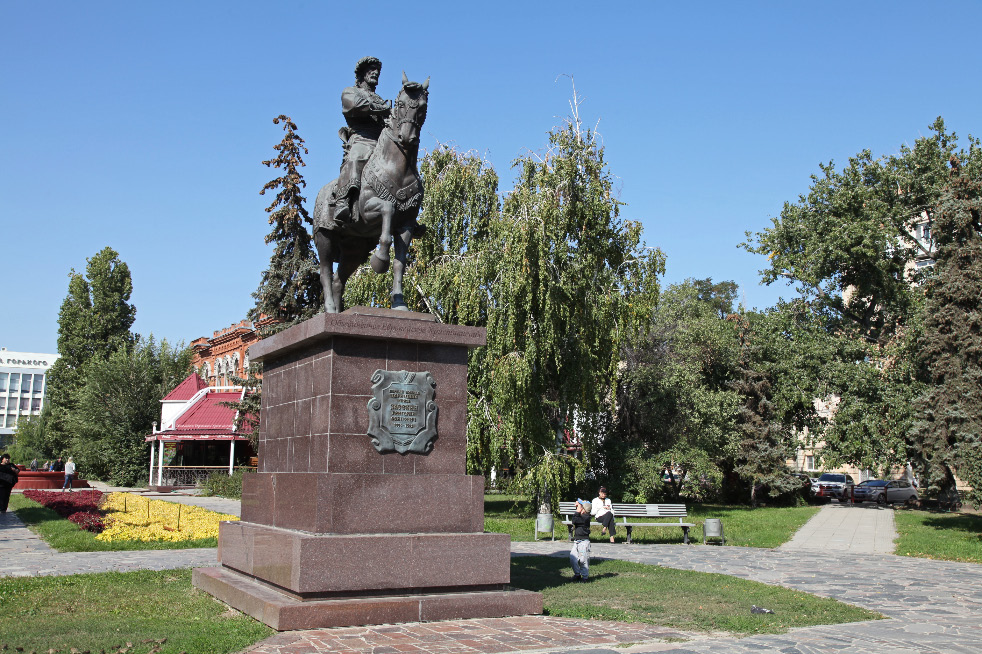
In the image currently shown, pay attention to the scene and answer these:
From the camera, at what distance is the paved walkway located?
685 cm

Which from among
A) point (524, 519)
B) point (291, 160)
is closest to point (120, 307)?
point (291, 160)

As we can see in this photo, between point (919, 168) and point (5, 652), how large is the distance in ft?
118

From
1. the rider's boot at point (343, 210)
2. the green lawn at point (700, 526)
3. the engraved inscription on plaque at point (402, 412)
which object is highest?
the rider's boot at point (343, 210)

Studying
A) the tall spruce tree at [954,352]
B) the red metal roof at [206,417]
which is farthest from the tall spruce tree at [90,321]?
the tall spruce tree at [954,352]

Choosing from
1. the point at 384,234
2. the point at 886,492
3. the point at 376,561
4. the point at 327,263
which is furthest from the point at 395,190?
the point at 886,492

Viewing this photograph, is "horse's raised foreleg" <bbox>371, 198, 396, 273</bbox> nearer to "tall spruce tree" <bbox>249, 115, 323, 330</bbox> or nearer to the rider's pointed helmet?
the rider's pointed helmet

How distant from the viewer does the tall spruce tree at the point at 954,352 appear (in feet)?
64.5

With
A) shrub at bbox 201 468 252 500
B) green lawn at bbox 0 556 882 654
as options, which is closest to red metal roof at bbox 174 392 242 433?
shrub at bbox 201 468 252 500

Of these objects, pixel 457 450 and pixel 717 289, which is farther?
pixel 717 289

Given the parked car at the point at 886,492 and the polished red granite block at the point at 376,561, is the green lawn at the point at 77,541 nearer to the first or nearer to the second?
the polished red granite block at the point at 376,561

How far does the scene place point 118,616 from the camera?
7988 mm

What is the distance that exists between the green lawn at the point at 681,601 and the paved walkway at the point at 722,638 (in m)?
0.37

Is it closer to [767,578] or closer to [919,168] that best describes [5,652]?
[767,578]

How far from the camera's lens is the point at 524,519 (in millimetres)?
22750
